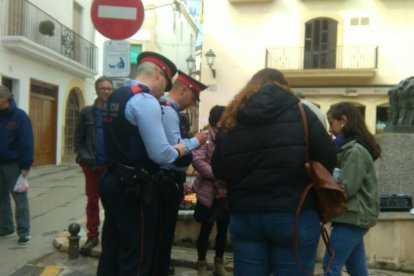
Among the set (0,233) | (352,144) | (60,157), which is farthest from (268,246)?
(60,157)

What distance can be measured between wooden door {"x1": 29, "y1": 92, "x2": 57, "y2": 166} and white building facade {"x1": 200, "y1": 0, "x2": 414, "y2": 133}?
712 centimetres

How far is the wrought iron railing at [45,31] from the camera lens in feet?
51.0

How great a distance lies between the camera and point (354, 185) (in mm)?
3602

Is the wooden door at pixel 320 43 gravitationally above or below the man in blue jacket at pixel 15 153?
above

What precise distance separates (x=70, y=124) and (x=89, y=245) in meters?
15.4

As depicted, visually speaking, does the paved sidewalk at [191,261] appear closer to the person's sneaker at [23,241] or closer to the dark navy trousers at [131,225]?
the person's sneaker at [23,241]

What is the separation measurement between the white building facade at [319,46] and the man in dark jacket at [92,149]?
17.5 m

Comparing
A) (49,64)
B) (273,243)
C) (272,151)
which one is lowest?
(273,243)

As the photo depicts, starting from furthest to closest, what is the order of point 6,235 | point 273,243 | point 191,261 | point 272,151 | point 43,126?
point 43,126 → point 6,235 → point 191,261 → point 273,243 → point 272,151

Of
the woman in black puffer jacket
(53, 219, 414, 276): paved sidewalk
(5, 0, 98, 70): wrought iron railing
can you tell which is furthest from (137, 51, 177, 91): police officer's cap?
(5, 0, 98, 70): wrought iron railing

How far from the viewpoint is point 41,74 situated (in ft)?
56.7

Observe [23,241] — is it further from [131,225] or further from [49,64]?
[49,64]

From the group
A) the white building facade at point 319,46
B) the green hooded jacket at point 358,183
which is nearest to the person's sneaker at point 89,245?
the green hooded jacket at point 358,183

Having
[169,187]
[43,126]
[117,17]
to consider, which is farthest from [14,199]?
[43,126]
